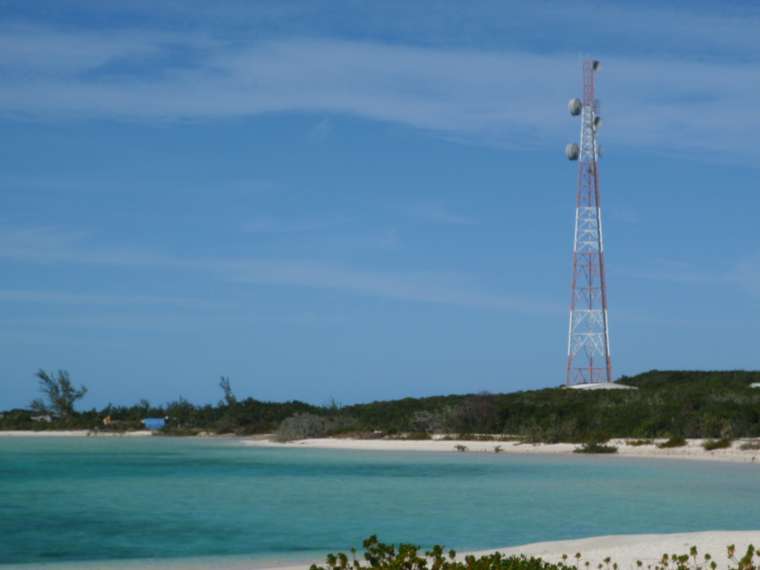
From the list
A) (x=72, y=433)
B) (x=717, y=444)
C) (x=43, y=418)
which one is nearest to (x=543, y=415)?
(x=717, y=444)

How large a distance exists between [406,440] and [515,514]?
34746mm

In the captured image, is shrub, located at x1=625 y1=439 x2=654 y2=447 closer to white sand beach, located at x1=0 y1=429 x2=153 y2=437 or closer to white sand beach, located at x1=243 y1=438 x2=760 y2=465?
white sand beach, located at x1=243 y1=438 x2=760 y2=465

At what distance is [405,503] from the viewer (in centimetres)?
2552

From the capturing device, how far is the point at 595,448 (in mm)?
45781

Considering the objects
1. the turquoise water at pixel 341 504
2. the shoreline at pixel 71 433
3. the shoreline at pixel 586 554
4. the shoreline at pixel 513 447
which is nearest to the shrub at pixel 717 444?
the shoreline at pixel 513 447

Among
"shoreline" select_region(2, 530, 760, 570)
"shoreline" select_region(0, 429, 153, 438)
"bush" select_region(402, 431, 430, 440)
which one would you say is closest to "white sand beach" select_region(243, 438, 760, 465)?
"bush" select_region(402, 431, 430, 440)

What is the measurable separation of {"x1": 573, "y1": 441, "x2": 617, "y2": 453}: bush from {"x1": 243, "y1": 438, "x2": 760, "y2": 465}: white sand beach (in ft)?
1.05

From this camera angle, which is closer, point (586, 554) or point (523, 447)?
point (586, 554)

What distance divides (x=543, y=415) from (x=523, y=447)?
7303 millimetres

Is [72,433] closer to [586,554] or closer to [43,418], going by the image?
[43,418]

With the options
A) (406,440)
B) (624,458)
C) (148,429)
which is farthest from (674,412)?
(148,429)

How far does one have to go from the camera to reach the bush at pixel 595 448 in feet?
149

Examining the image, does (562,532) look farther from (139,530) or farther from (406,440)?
(406,440)

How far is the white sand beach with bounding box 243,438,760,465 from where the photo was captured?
41.3 metres
